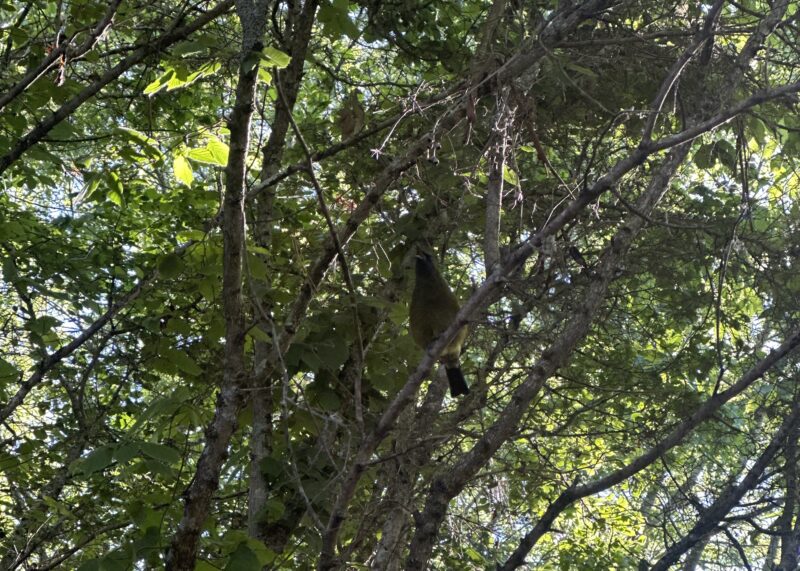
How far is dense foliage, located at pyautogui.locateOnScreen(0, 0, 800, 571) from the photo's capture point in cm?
280

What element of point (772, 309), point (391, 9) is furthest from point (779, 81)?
point (391, 9)

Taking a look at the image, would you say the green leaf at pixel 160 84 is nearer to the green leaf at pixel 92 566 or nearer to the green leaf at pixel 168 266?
the green leaf at pixel 168 266

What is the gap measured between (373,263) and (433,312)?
1.34ft

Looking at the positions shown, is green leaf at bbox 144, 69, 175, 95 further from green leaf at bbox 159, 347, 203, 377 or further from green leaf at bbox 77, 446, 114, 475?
green leaf at bbox 77, 446, 114, 475

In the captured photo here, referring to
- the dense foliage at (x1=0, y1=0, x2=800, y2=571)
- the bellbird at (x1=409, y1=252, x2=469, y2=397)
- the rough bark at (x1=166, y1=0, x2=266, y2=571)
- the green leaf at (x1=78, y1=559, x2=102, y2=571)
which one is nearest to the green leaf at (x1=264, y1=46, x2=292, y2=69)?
the dense foliage at (x1=0, y1=0, x2=800, y2=571)

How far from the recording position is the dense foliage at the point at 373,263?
2.80 metres

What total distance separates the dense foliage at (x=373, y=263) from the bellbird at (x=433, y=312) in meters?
0.15

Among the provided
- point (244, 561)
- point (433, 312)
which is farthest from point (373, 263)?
point (244, 561)

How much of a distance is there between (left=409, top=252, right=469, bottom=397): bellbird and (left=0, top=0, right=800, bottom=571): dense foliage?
0.15 meters

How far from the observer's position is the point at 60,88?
368cm

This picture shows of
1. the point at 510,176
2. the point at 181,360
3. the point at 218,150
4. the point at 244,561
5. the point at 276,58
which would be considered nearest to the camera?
the point at 276,58

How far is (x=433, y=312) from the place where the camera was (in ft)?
14.1

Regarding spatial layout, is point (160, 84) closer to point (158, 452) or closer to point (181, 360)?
point (181, 360)

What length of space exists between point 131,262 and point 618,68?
3533 millimetres
